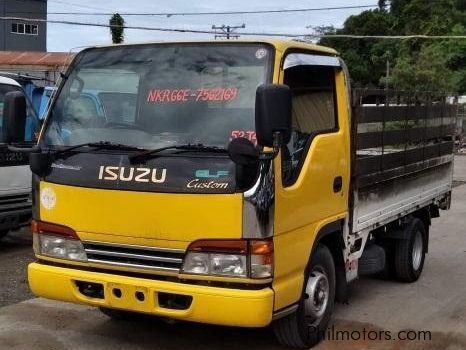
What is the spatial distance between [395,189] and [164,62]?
2694 millimetres

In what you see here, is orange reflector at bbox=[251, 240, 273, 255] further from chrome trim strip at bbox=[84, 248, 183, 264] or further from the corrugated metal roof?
the corrugated metal roof

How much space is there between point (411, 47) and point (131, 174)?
4939 cm

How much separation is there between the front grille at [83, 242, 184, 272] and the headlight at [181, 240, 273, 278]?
0.13m

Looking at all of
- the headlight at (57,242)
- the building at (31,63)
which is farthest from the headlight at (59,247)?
the building at (31,63)

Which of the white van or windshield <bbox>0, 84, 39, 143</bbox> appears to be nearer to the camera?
the white van

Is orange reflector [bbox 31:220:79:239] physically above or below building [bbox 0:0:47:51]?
below

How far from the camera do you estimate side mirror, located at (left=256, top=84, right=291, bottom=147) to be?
390cm

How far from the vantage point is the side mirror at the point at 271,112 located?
390 cm

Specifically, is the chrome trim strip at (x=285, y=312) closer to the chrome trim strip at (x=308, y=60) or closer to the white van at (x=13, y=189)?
the chrome trim strip at (x=308, y=60)

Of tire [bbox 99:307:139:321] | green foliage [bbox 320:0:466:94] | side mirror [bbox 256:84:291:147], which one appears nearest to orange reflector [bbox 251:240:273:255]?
side mirror [bbox 256:84:291:147]

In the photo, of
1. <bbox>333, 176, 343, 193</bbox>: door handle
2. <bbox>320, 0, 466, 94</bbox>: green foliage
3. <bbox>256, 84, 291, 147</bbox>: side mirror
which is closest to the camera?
<bbox>256, 84, 291, 147</bbox>: side mirror

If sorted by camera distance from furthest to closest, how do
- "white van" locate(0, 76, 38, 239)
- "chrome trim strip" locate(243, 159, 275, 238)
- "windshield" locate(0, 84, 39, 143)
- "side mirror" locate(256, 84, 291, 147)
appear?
"windshield" locate(0, 84, 39, 143) < "white van" locate(0, 76, 38, 239) < "chrome trim strip" locate(243, 159, 275, 238) < "side mirror" locate(256, 84, 291, 147)

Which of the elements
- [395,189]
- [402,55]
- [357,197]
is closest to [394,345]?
[357,197]

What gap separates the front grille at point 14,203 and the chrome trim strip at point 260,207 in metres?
4.70
